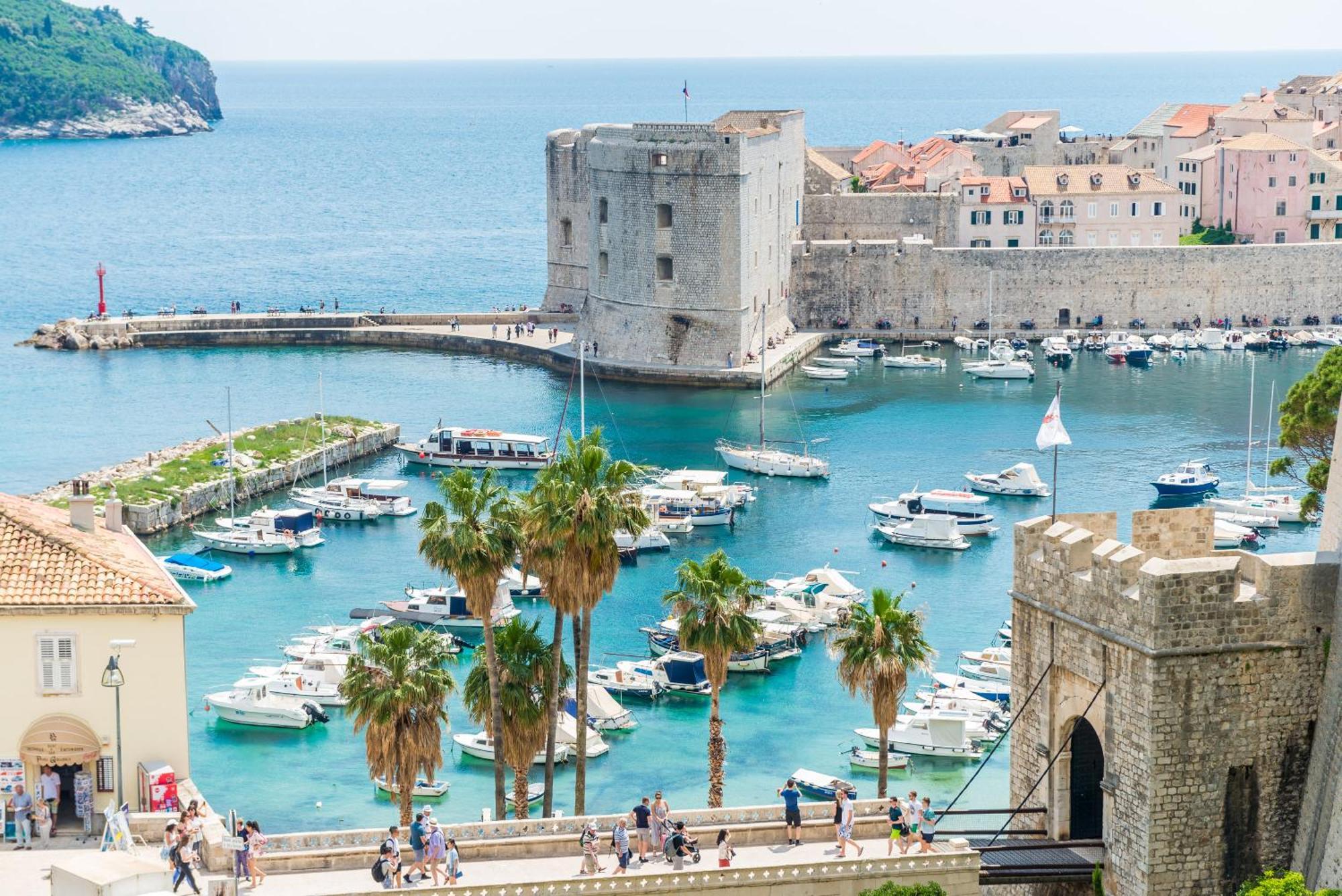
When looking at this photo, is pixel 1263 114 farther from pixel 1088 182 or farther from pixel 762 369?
pixel 762 369

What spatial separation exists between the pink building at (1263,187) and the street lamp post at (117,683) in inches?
3182

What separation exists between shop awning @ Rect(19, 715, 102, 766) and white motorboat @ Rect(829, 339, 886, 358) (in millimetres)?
66315

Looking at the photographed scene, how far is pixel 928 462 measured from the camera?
69688 millimetres

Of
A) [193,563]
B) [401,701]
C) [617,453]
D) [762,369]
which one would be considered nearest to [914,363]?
[762,369]

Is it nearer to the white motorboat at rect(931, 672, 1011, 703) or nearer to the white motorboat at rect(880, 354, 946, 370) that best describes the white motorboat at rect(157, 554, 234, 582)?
the white motorboat at rect(931, 672, 1011, 703)

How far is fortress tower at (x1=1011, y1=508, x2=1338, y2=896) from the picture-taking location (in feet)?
73.2

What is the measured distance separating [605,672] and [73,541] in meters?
22.1

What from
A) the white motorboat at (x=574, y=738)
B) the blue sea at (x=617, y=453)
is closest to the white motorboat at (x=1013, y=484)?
the blue sea at (x=617, y=453)

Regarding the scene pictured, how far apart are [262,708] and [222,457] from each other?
2442cm

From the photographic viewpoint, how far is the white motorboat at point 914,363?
87312 millimetres

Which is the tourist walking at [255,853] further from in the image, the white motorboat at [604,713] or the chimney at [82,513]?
the white motorboat at [604,713]

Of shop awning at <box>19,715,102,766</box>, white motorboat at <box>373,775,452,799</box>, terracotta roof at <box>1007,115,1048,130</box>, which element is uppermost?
terracotta roof at <box>1007,115,1048,130</box>

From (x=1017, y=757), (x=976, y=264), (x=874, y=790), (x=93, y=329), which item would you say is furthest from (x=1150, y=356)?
(x=1017, y=757)

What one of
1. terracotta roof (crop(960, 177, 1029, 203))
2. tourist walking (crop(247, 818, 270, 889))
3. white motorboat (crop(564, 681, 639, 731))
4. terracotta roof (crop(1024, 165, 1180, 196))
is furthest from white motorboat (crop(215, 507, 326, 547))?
terracotta roof (crop(1024, 165, 1180, 196))
